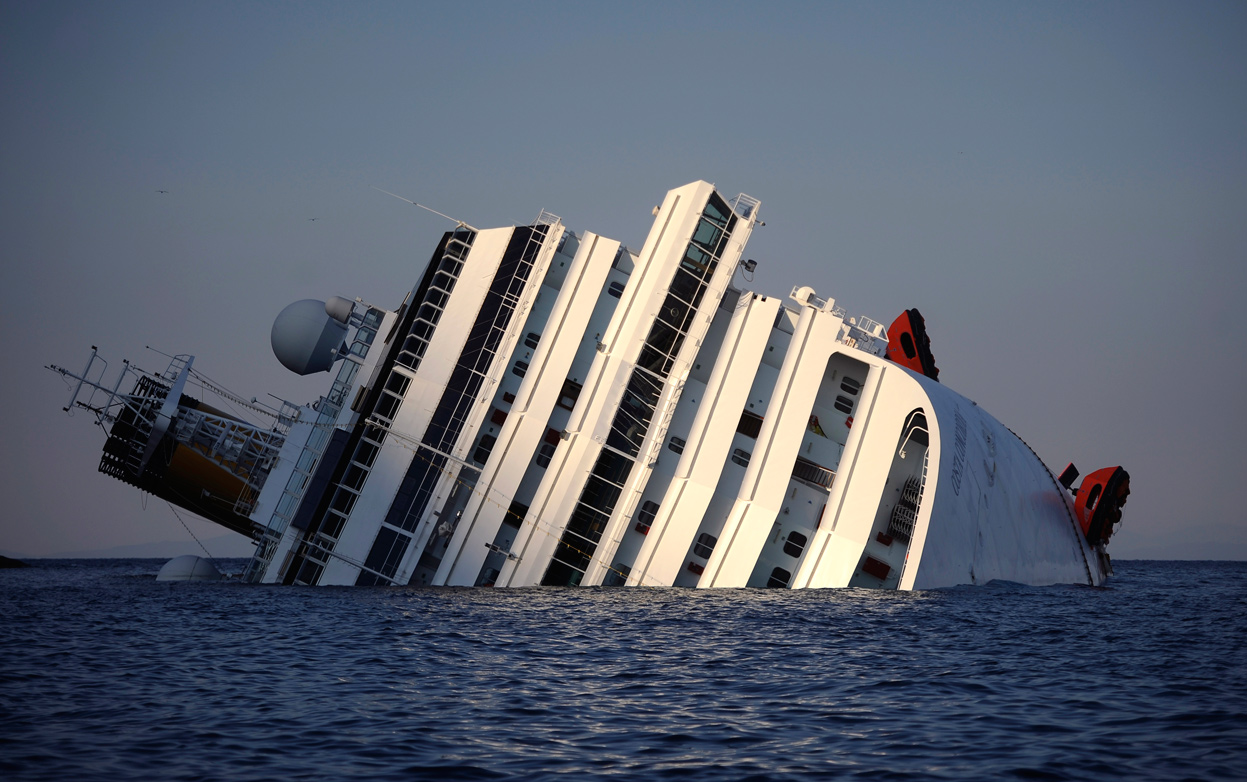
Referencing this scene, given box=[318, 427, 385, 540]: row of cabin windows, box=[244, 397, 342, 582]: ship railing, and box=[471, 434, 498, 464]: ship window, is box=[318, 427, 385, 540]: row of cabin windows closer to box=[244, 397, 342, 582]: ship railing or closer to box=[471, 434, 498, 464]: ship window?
box=[244, 397, 342, 582]: ship railing

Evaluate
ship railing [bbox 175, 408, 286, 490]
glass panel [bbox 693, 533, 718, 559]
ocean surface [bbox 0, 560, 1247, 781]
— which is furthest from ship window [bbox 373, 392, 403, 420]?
glass panel [bbox 693, 533, 718, 559]

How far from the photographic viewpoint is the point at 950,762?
32.8 feet

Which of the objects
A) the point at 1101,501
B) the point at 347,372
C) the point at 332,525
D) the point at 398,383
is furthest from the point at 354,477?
the point at 1101,501

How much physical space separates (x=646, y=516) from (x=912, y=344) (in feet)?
53.7

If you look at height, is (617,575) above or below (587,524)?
below

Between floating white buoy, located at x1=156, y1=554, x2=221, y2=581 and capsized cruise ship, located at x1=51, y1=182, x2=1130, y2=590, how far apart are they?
8.60m

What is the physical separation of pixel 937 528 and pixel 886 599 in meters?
2.61

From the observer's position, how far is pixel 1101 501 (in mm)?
37375

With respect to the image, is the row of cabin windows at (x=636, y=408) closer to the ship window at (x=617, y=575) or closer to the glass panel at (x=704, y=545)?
the ship window at (x=617, y=575)

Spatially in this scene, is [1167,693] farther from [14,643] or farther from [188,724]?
[14,643]

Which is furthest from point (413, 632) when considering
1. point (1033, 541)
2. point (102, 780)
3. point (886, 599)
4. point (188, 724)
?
point (1033, 541)

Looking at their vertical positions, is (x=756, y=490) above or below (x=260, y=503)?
above

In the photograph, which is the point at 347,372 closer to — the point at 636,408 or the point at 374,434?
the point at 374,434

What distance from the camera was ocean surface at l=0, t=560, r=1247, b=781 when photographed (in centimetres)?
1015
